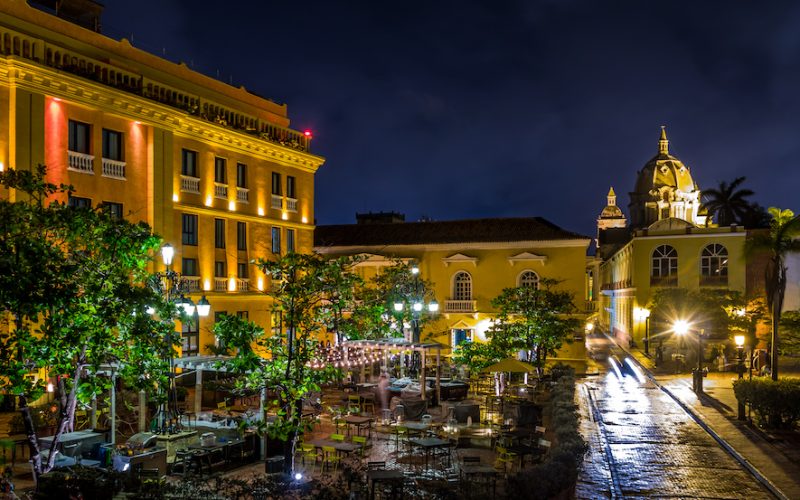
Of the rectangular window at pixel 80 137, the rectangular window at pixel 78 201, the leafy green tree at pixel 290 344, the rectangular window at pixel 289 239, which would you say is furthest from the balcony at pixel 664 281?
the leafy green tree at pixel 290 344

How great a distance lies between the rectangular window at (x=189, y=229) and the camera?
2975 centimetres

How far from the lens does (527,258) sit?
41031mm

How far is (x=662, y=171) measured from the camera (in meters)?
90.9

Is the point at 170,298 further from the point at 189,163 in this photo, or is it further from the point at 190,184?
the point at 189,163

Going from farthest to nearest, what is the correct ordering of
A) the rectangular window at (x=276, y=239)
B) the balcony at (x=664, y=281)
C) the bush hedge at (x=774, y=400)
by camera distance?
the balcony at (x=664, y=281)
the rectangular window at (x=276, y=239)
the bush hedge at (x=774, y=400)

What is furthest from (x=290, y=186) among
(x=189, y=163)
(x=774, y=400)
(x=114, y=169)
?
(x=774, y=400)

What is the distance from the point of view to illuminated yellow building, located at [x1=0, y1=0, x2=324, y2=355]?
2273 centimetres

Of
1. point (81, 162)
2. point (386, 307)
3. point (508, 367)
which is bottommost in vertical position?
point (508, 367)

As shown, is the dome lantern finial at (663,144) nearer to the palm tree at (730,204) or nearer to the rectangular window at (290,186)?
the palm tree at (730,204)

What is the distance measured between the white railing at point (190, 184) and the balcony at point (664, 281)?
104 ft

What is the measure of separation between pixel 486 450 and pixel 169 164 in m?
17.8

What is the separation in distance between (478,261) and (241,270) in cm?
1558

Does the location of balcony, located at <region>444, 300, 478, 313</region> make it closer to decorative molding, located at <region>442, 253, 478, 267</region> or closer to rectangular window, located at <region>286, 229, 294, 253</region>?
decorative molding, located at <region>442, 253, 478, 267</region>

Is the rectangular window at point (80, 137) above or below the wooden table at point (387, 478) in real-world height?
above
